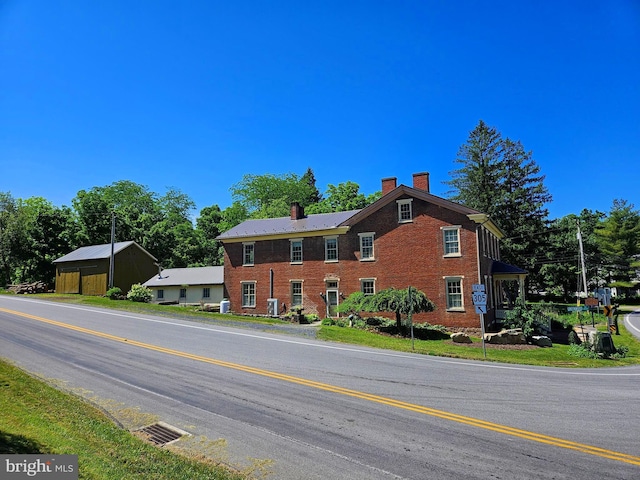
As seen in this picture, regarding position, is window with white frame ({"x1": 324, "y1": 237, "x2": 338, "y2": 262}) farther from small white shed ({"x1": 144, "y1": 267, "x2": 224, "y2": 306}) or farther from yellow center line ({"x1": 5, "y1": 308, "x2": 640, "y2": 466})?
yellow center line ({"x1": 5, "y1": 308, "x2": 640, "y2": 466})

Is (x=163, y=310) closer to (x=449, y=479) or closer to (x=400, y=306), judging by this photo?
(x=400, y=306)

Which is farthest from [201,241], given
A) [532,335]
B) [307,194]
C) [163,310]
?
[532,335]

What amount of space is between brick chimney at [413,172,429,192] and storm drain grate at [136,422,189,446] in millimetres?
24213

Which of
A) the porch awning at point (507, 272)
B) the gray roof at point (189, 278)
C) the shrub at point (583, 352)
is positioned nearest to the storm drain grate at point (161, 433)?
the shrub at point (583, 352)

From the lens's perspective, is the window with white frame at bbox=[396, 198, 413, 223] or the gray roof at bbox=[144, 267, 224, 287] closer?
the window with white frame at bbox=[396, 198, 413, 223]

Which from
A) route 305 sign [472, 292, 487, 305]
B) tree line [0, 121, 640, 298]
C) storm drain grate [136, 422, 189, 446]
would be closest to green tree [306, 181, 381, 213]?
tree line [0, 121, 640, 298]

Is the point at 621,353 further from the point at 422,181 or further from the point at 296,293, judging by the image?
the point at 296,293

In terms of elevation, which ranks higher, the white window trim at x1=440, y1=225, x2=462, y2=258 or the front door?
the white window trim at x1=440, y1=225, x2=462, y2=258

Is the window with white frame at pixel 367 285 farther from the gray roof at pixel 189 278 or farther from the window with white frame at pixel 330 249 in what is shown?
the gray roof at pixel 189 278

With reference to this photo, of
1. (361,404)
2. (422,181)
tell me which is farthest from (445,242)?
(361,404)

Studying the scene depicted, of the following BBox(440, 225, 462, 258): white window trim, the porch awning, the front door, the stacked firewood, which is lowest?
the front door

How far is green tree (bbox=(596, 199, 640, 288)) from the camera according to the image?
167ft

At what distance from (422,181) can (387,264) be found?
22.0 feet

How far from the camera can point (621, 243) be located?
5066cm
